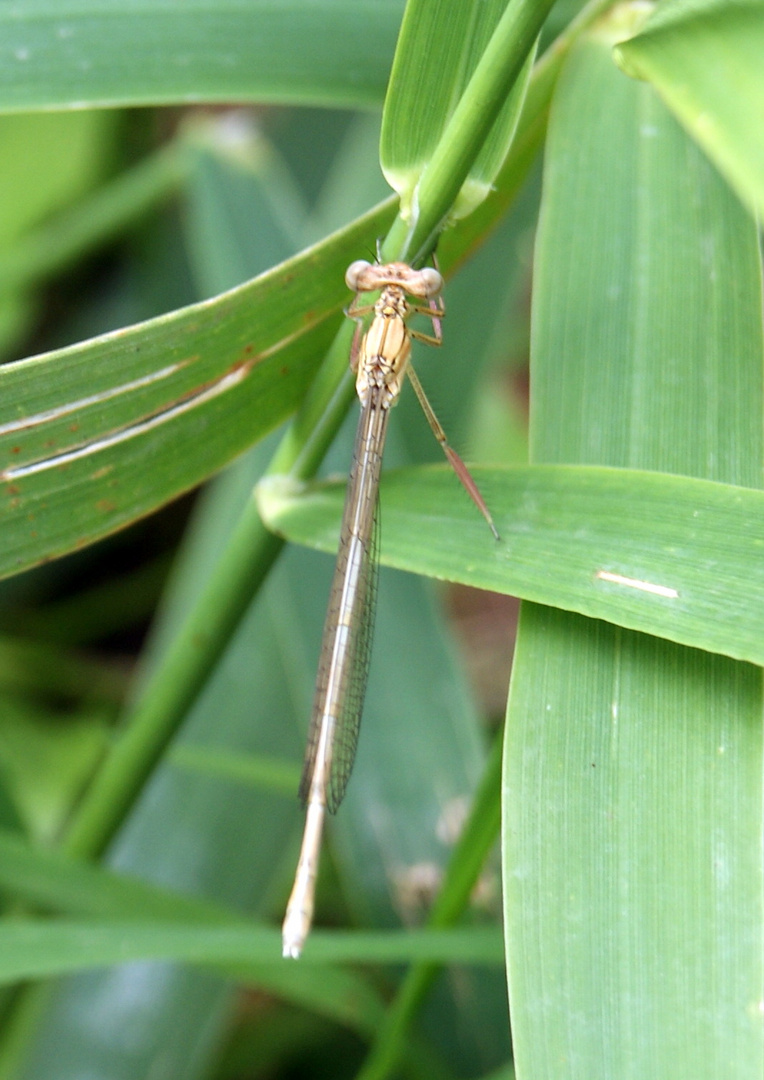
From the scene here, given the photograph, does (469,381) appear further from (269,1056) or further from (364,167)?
(269,1056)

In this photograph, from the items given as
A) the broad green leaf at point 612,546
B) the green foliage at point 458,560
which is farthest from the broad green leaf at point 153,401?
the broad green leaf at point 612,546

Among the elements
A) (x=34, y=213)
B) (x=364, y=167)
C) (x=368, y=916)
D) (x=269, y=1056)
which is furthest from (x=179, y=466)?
(x=34, y=213)

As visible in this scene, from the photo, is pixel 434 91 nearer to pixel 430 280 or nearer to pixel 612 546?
pixel 430 280

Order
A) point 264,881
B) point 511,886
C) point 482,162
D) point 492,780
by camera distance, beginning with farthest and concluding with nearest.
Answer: point 264,881, point 492,780, point 482,162, point 511,886

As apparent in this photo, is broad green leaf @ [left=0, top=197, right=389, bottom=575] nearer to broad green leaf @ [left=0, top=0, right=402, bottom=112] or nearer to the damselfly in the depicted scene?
the damselfly

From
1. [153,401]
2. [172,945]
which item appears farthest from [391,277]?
[172,945]

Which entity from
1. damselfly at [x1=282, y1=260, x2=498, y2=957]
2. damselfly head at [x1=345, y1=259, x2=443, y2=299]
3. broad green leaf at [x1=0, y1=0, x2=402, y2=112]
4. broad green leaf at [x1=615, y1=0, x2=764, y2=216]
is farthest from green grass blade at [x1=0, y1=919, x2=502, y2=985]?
broad green leaf at [x1=0, y1=0, x2=402, y2=112]

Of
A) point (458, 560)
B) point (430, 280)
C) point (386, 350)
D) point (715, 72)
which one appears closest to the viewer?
point (715, 72)
